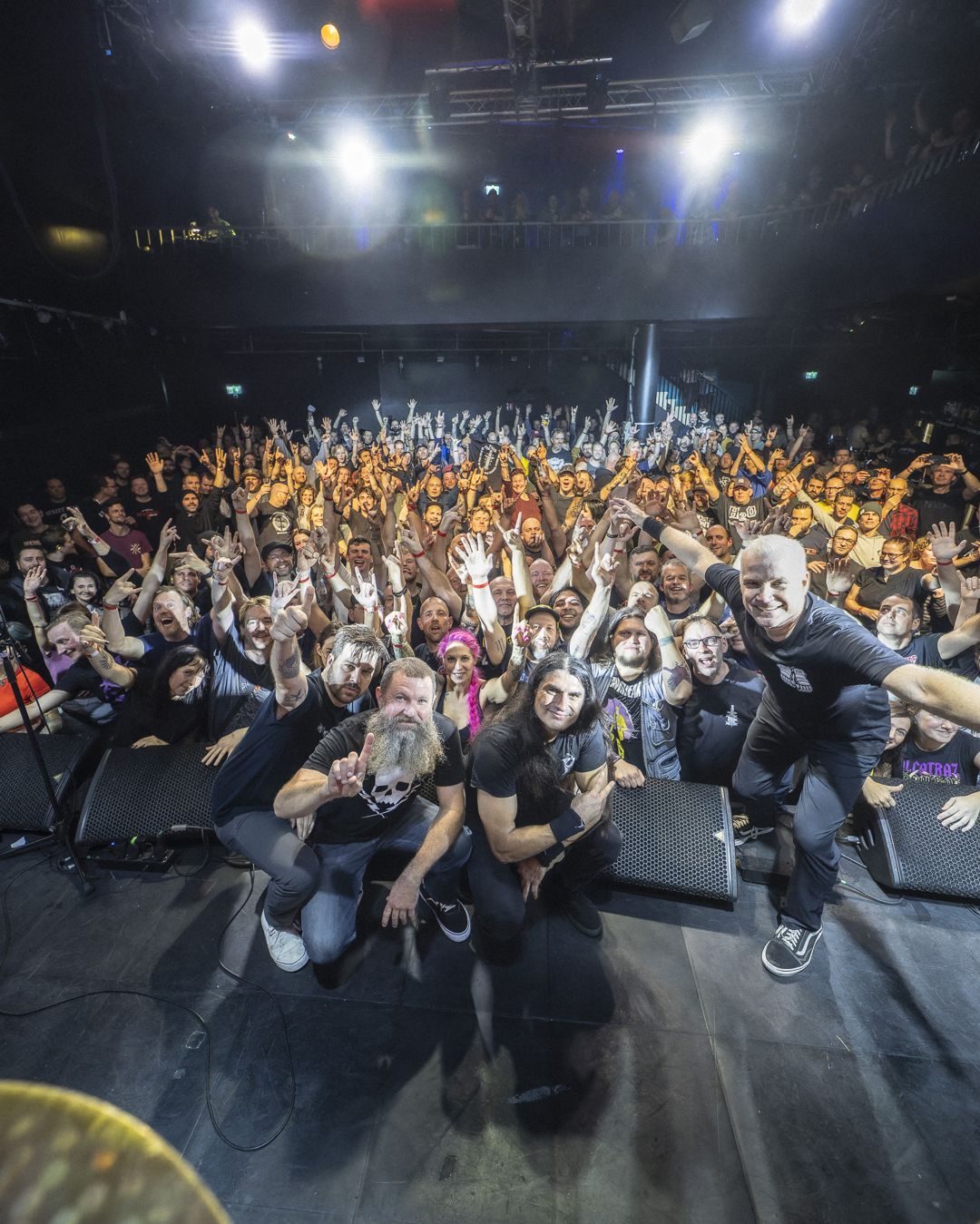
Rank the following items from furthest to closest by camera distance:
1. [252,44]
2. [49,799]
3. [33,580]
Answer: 1. [252,44]
2. [33,580]
3. [49,799]

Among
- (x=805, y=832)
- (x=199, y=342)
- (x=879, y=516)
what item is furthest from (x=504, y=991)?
(x=199, y=342)

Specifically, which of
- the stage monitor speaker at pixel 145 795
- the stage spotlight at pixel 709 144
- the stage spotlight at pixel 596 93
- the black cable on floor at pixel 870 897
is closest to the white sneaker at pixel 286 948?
the stage monitor speaker at pixel 145 795

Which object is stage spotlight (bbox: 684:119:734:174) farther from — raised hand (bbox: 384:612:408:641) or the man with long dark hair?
the man with long dark hair

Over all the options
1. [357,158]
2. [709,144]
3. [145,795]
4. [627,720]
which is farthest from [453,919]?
[709,144]

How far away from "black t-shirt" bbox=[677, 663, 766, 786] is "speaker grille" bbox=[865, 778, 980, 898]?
765 mm

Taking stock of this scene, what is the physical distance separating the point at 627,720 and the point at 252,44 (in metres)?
13.8

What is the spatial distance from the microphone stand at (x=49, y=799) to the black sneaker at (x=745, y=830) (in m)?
3.61

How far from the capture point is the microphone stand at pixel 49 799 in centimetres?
279

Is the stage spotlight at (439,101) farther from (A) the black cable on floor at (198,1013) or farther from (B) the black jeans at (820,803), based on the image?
(A) the black cable on floor at (198,1013)

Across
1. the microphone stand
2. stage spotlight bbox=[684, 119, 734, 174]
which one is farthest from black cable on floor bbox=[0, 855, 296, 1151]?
stage spotlight bbox=[684, 119, 734, 174]

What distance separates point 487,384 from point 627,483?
7831mm

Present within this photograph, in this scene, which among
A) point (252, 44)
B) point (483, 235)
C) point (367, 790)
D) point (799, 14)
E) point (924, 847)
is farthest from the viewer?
point (483, 235)

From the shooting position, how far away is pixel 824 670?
2.39m

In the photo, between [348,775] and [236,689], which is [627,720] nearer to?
[348,775]
